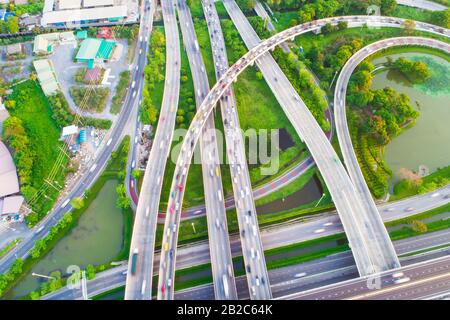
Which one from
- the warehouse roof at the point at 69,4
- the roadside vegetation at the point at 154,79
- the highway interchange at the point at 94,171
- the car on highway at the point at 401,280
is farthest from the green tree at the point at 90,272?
the warehouse roof at the point at 69,4

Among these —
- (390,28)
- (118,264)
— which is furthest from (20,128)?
(390,28)

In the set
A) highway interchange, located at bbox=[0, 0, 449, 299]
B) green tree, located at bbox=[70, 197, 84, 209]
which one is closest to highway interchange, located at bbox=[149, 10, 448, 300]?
highway interchange, located at bbox=[0, 0, 449, 299]

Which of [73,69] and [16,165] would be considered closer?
[16,165]

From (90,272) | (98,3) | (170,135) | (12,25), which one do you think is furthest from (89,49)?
(90,272)

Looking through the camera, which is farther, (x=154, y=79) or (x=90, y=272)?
(x=154, y=79)

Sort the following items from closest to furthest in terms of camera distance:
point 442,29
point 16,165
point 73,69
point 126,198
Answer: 1. point 126,198
2. point 16,165
3. point 73,69
4. point 442,29

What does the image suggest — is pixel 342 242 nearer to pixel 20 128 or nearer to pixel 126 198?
pixel 126 198

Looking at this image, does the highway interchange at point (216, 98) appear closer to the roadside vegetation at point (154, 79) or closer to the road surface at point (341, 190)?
the road surface at point (341, 190)

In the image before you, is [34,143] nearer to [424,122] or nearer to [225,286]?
[225,286]
